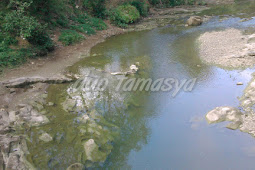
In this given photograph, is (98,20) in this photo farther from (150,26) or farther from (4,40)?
(4,40)

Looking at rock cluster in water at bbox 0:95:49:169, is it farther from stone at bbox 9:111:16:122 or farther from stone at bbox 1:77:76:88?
stone at bbox 1:77:76:88

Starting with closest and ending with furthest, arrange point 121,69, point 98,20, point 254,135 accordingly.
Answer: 1. point 254,135
2. point 121,69
3. point 98,20

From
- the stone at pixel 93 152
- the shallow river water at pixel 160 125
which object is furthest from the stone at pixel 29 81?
the stone at pixel 93 152

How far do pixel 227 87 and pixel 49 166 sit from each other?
758 centimetres

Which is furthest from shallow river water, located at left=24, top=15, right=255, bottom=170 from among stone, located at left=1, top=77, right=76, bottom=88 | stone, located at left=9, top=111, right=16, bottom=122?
stone, located at left=9, top=111, right=16, bottom=122

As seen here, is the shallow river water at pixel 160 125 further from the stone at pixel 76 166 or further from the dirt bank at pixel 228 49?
the dirt bank at pixel 228 49

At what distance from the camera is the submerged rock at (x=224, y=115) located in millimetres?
7918

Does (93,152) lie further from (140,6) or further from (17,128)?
(140,6)

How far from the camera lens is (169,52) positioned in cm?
1458

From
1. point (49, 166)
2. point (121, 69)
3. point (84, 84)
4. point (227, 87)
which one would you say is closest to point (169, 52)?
point (121, 69)

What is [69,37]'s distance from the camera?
1577cm

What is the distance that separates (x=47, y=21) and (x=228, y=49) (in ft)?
37.6

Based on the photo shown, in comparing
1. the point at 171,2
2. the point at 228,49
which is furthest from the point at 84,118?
the point at 171,2

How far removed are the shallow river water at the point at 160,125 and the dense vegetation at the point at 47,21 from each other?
107 inches
